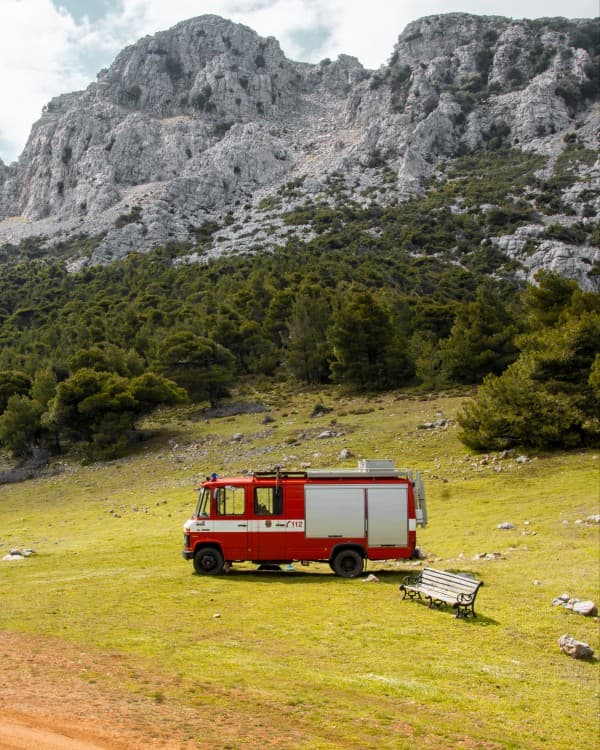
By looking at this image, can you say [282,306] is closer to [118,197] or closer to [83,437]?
[83,437]

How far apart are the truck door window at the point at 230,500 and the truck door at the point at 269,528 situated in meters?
0.43

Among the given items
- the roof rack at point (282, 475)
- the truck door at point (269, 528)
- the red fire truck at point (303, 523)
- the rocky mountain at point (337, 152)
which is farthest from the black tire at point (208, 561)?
the rocky mountain at point (337, 152)

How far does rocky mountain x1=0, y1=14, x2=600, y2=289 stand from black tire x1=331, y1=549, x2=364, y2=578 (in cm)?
11433

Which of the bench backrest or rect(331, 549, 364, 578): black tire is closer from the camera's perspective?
the bench backrest

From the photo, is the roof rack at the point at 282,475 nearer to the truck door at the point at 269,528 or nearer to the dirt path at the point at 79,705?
the truck door at the point at 269,528

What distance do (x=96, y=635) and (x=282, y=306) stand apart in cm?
6921

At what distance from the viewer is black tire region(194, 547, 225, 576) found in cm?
1650

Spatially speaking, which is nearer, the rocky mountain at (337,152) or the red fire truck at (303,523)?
the red fire truck at (303,523)

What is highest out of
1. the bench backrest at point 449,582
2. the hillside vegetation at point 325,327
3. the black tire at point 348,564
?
the hillside vegetation at point 325,327

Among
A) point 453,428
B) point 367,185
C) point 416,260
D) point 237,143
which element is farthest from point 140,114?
point 453,428

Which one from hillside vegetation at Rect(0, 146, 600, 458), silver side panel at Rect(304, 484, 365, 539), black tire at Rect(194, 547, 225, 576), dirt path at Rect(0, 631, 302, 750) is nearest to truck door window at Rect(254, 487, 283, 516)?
silver side panel at Rect(304, 484, 365, 539)

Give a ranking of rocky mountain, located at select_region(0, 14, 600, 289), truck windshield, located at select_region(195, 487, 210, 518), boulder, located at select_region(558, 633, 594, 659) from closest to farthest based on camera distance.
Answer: boulder, located at select_region(558, 633, 594, 659) < truck windshield, located at select_region(195, 487, 210, 518) < rocky mountain, located at select_region(0, 14, 600, 289)

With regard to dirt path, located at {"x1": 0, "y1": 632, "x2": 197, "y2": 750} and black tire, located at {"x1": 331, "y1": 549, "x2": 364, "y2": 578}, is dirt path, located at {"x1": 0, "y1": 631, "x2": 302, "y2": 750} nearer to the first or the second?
dirt path, located at {"x1": 0, "y1": 632, "x2": 197, "y2": 750}

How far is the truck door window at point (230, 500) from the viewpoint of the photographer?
16.6m
